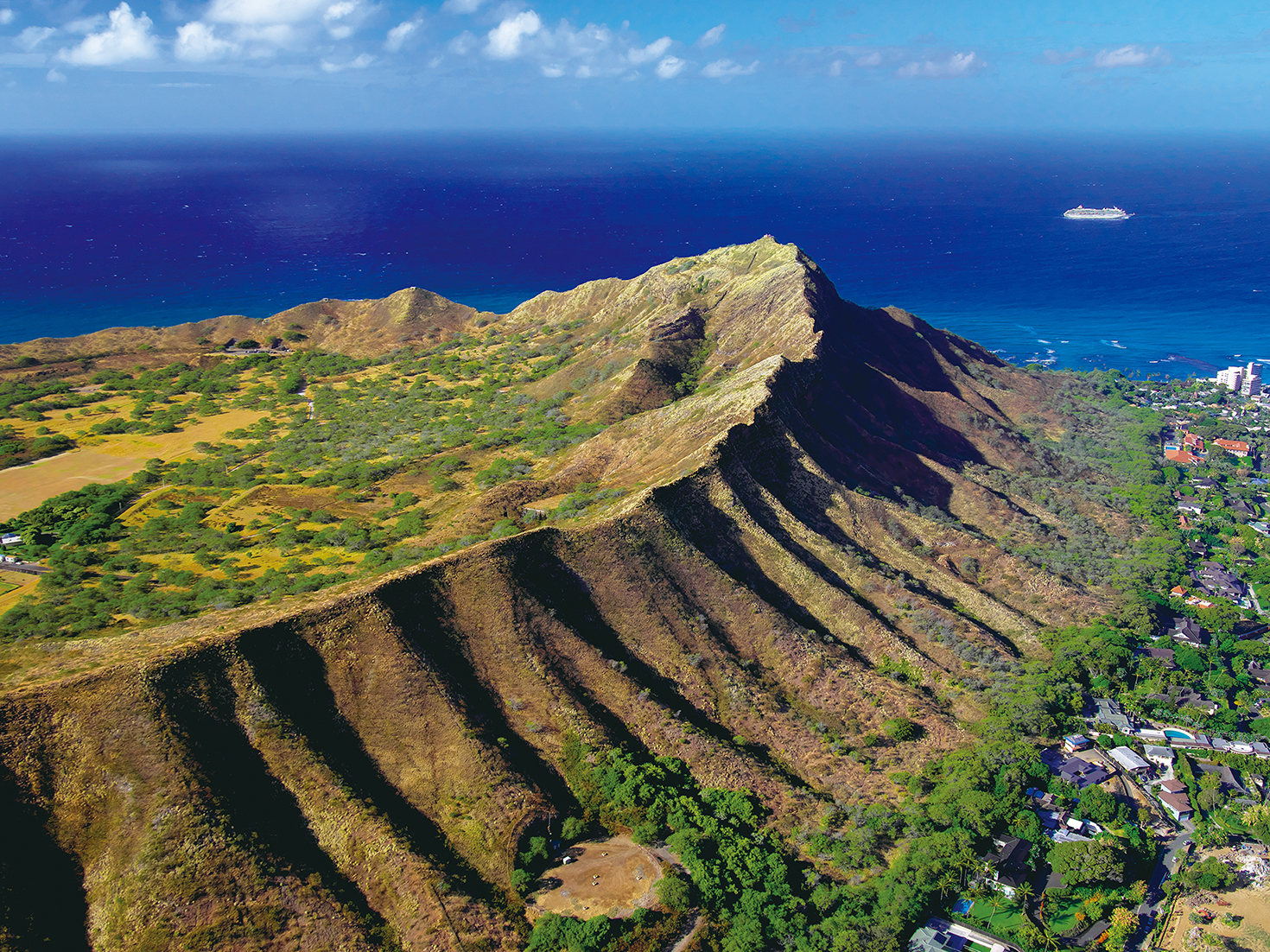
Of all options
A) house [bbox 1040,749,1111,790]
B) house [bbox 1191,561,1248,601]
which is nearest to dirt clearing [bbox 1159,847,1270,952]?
house [bbox 1040,749,1111,790]

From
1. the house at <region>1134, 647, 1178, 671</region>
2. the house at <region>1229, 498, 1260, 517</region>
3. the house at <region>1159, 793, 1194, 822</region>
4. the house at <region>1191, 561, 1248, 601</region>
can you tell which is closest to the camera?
the house at <region>1159, 793, 1194, 822</region>

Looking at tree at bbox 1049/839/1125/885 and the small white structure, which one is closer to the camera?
tree at bbox 1049/839/1125/885

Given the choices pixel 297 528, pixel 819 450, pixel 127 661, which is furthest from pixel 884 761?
pixel 297 528

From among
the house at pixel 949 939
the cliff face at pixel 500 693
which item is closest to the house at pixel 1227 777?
the cliff face at pixel 500 693

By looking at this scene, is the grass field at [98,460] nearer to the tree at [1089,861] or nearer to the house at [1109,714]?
the tree at [1089,861]

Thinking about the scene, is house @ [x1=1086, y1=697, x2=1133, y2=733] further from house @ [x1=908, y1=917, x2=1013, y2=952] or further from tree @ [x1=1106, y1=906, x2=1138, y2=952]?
house @ [x1=908, y1=917, x2=1013, y2=952]

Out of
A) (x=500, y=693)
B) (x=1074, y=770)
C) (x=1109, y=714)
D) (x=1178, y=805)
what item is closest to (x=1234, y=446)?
(x=1109, y=714)

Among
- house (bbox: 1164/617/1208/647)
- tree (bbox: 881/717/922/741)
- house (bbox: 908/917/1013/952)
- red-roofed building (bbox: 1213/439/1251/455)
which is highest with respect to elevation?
red-roofed building (bbox: 1213/439/1251/455)
